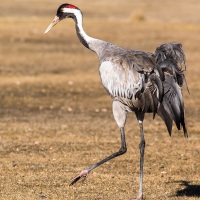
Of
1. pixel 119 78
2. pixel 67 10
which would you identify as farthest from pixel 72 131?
pixel 119 78

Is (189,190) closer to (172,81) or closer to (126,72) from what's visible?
(172,81)

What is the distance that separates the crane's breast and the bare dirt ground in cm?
131

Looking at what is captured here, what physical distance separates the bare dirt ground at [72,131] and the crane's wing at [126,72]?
1338 millimetres

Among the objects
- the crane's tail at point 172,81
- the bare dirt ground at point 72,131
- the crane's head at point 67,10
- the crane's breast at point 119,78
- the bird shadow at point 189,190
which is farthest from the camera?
the crane's head at point 67,10

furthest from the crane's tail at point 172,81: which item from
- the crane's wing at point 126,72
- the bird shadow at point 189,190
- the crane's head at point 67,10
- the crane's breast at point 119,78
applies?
the crane's head at point 67,10

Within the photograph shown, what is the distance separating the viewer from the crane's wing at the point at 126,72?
9.33 meters

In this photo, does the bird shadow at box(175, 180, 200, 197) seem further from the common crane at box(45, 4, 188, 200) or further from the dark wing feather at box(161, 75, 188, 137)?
the dark wing feather at box(161, 75, 188, 137)

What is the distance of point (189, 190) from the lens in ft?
32.7

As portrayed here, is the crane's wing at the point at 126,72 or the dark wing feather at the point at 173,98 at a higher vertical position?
the crane's wing at the point at 126,72

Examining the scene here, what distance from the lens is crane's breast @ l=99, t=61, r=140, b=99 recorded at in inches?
368

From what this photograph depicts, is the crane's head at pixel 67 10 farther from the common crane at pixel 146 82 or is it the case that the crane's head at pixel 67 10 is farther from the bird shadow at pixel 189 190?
the bird shadow at pixel 189 190

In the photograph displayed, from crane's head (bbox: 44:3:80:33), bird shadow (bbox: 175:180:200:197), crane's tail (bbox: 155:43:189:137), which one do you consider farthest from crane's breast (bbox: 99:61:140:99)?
bird shadow (bbox: 175:180:200:197)

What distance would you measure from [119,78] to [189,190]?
1.80 metres

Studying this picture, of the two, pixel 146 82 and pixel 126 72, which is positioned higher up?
pixel 126 72
